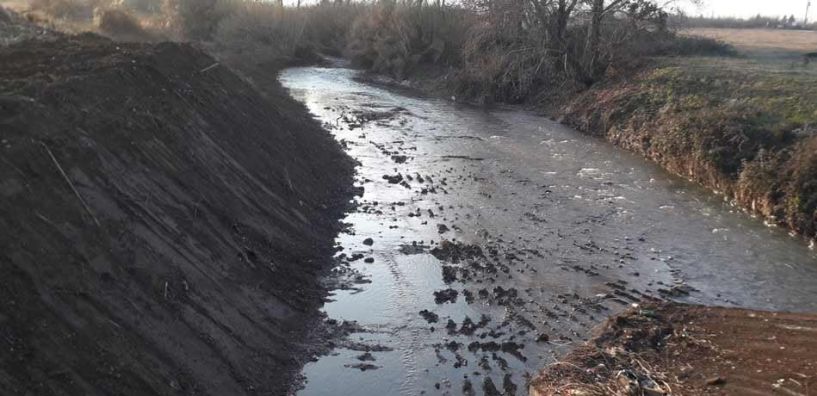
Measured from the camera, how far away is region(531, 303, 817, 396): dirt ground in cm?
722

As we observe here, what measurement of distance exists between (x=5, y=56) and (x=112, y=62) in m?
1.80

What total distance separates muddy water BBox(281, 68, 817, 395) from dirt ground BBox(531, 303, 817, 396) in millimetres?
638

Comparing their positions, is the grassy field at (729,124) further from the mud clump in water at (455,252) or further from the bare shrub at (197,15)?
the bare shrub at (197,15)

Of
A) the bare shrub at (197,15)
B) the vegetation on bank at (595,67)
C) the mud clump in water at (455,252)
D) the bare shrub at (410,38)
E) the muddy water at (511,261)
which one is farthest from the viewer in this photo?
the bare shrub at (197,15)

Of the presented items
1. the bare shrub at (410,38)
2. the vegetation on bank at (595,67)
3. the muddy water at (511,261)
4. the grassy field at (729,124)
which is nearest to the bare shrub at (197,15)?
the vegetation on bank at (595,67)

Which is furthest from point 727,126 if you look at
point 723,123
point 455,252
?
point 455,252

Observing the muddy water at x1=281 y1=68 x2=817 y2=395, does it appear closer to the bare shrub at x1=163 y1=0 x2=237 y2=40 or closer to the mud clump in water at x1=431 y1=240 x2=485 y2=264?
the mud clump in water at x1=431 y1=240 x2=485 y2=264

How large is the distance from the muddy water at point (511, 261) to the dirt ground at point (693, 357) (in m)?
0.64

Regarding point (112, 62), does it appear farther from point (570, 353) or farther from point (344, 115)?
point (344, 115)

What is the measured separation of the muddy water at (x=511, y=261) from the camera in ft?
28.5

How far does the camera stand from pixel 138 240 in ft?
25.8

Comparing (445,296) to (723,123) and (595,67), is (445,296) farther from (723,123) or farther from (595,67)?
(595,67)

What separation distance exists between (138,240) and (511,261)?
663cm

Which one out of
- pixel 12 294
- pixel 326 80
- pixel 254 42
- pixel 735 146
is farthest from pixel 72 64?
pixel 254 42
